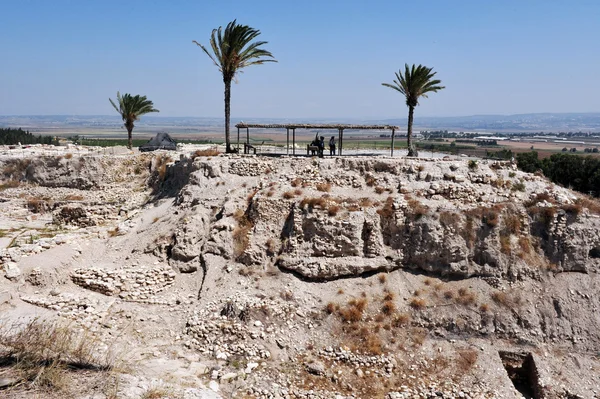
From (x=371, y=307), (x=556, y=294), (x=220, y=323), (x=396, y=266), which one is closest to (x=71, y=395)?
(x=220, y=323)

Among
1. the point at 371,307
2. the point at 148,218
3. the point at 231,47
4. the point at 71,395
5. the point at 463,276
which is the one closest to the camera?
the point at 71,395

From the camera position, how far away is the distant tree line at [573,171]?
3231cm

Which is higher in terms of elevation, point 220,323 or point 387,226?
point 387,226

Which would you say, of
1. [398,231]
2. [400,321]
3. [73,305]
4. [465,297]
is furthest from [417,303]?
[73,305]

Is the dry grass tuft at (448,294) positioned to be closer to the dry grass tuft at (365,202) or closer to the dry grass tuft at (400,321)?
the dry grass tuft at (400,321)

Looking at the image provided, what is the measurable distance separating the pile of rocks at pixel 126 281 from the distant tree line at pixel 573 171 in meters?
30.8

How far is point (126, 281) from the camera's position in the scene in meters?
17.8

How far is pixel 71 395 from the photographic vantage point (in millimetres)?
9688

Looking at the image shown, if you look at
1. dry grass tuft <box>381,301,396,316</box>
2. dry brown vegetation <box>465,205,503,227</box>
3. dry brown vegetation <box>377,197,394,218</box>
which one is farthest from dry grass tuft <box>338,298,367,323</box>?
dry brown vegetation <box>465,205,503,227</box>

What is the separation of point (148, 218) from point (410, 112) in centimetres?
1820

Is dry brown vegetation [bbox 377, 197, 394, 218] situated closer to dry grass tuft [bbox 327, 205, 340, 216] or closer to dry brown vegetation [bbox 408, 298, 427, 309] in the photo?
dry grass tuft [bbox 327, 205, 340, 216]

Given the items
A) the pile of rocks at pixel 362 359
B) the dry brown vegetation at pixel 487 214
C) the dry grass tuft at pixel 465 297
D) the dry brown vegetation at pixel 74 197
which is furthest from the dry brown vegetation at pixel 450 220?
the dry brown vegetation at pixel 74 197

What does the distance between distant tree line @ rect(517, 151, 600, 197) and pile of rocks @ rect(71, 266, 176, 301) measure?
101 feet

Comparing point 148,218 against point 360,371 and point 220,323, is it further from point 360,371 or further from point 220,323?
point 360,371
